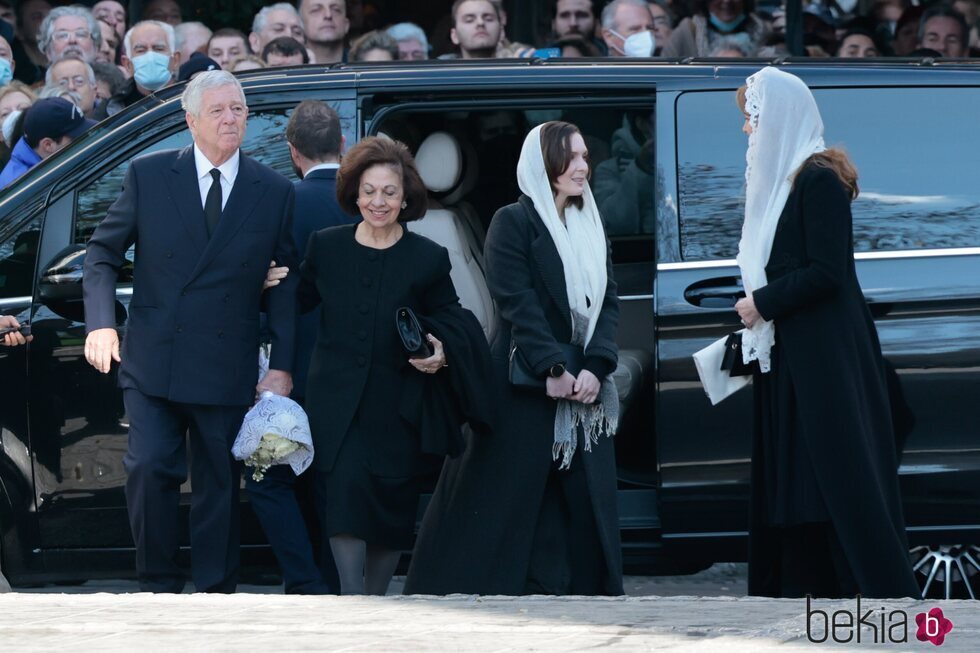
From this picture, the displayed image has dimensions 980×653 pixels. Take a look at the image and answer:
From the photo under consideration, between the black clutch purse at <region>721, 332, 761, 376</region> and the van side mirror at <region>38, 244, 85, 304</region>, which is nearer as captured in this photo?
the black clutch purse at <region>721, 332, 761, 376</region>

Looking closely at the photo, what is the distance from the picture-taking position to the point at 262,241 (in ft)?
19.1

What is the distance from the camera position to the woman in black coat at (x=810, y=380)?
208 inches

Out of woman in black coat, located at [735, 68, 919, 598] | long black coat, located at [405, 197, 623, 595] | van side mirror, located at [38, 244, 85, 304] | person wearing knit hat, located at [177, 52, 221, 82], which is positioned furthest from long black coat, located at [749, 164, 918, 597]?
person wearing knit hat, located at [177, 52, 221, 82]

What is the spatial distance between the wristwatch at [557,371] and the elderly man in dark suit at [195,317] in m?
0.82

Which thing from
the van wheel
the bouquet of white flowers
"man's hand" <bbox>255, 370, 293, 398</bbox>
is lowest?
the van wheel

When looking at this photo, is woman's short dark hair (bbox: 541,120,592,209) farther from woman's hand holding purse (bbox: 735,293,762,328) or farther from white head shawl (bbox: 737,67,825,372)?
woman's hand holding purse (bbox: 735,293,762,328)

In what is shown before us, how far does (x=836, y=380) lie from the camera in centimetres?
531

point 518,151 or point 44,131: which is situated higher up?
point 44,131

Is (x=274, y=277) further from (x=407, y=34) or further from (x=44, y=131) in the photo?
(x=407, y=34)

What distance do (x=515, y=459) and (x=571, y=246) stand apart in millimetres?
682

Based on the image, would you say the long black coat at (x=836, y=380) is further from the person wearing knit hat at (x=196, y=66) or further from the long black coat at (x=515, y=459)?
the person wearing knit hat at (x=196, y=66)

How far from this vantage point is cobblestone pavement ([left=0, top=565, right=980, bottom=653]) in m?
3.39

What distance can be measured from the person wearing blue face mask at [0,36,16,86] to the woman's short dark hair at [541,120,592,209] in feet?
14.8

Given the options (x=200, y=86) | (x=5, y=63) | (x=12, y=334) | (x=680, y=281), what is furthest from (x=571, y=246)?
(x=5, y=63)
